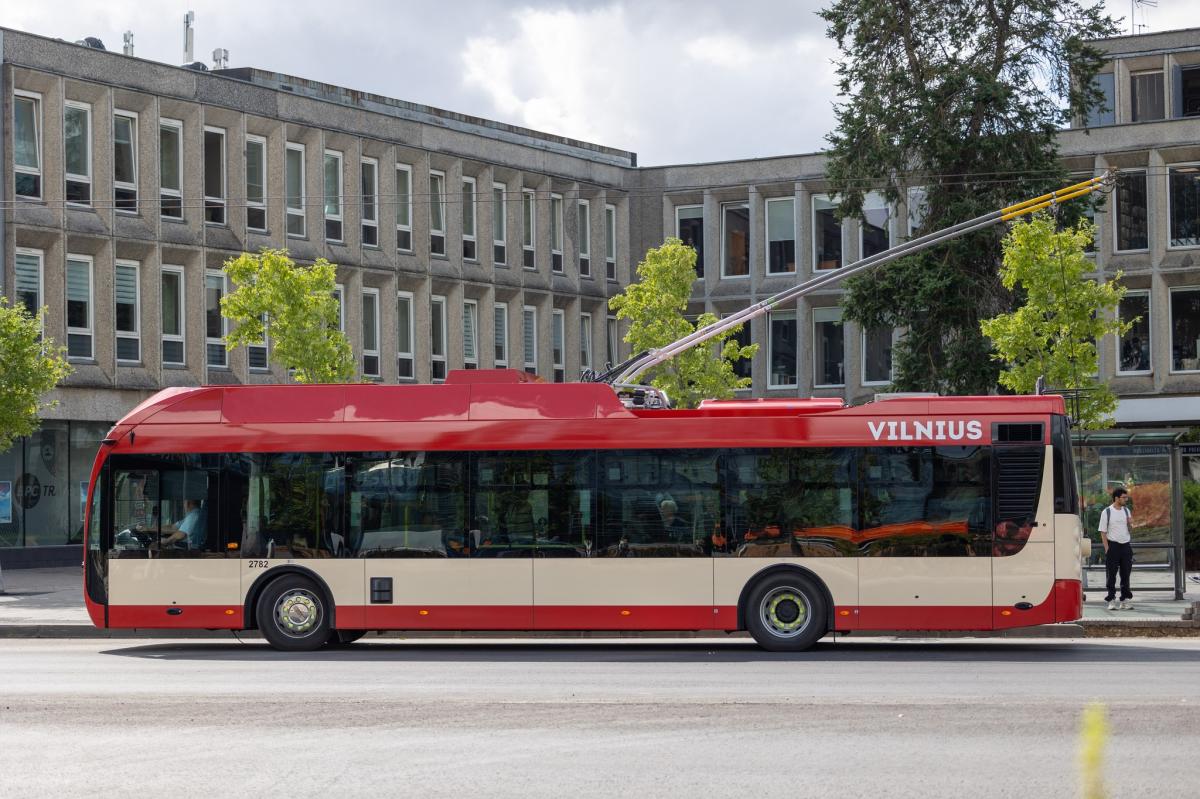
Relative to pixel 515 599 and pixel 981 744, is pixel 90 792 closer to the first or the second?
pixel 981 744

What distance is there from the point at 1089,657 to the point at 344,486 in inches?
326

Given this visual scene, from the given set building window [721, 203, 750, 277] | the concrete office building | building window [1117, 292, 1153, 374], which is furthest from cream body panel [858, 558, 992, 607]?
building window [721, 203, 750, 277]

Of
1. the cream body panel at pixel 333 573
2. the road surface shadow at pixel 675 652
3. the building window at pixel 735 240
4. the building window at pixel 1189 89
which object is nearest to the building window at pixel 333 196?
the building window at pixel 735 240

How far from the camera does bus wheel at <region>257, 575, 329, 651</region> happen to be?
64.7 feet

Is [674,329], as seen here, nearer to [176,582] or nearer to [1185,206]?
[1185,206]

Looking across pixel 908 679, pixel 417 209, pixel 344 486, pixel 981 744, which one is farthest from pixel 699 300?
pixel 981 744

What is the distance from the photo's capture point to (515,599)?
19.4 metres

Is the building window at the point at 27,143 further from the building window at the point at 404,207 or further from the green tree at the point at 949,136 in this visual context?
the green tree at the point at 949,136

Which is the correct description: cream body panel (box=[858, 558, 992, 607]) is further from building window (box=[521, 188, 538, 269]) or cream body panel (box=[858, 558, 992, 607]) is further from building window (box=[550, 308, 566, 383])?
building window (box=[550, 308, 566, 383])

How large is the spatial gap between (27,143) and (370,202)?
11197mm

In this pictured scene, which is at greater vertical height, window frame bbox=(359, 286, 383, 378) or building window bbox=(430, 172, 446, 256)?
building window bbox=(430, 172, 446, 256)

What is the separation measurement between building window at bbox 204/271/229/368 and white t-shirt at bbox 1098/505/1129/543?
78.1 feet

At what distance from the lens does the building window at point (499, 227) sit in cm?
5178

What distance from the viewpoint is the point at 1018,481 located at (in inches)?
744
